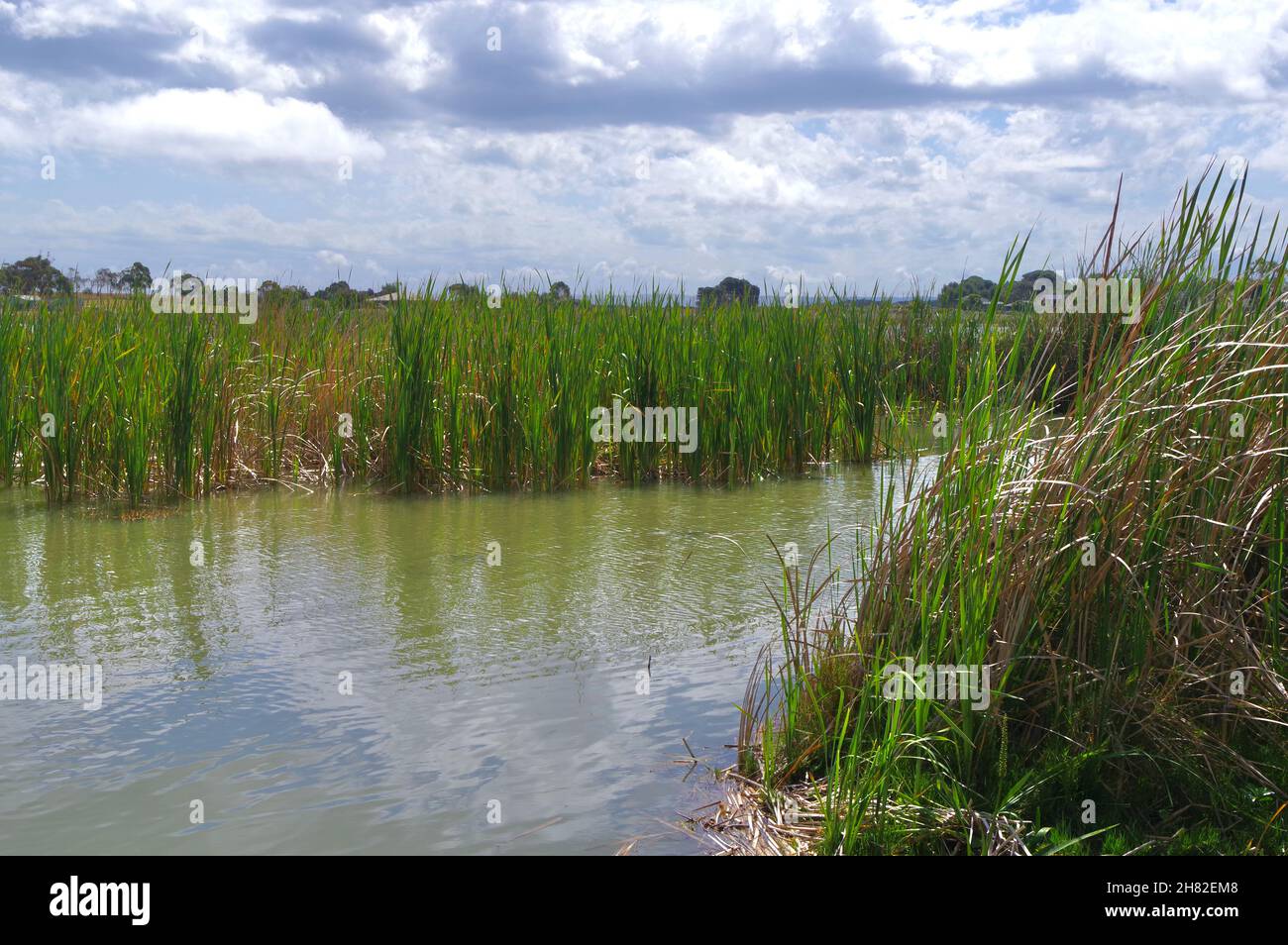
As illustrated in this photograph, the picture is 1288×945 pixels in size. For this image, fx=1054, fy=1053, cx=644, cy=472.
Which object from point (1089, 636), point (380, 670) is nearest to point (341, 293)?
point (380, 670)

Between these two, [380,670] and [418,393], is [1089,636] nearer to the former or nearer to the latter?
[380,670]

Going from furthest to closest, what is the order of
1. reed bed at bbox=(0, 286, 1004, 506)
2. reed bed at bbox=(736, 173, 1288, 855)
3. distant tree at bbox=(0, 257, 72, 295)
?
distant tree at bbox=(0, 257, 72, 295)
reed bed at bbox=(0, 286, 1004, 506)
reed bed at bbox=(736, 173, 1288, 855)

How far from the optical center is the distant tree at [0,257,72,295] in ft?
27.6

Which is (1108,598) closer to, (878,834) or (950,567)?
(950,567)

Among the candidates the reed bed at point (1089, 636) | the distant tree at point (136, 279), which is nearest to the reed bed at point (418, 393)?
the distant tree at point (136, 279)

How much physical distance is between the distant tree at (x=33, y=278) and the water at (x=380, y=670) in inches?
87.2

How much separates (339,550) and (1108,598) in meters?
4.39

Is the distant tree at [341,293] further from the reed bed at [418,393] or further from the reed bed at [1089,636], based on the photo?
the reed bed at [1089,636]

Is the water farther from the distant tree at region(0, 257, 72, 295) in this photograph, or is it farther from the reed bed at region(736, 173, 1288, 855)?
the distant tree at region(0, 257, 72, 295)

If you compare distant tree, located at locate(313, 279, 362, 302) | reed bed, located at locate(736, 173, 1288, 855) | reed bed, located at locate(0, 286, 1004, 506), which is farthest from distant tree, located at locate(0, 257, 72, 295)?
reed bed, located at locate(736, 173, 1288, 855)

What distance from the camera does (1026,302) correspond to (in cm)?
347

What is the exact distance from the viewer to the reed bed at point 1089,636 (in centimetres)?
274

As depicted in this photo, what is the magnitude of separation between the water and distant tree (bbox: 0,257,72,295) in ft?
7.26

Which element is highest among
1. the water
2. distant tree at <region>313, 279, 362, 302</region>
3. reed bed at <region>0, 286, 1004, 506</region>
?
distant tree at <region>313, 279, 362, 302</region>
